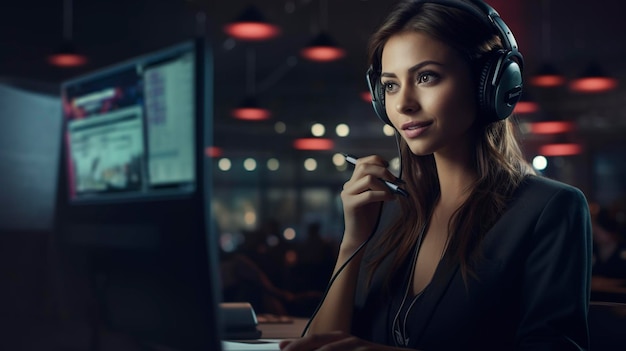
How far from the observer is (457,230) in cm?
111

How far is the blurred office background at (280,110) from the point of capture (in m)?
0.62

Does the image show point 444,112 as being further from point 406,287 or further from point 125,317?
point 125,317

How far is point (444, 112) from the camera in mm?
1046

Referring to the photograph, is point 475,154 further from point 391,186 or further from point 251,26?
point 251,26

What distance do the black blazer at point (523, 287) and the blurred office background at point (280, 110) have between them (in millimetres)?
276

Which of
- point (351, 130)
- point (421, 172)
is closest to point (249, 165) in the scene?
point (351, 130)

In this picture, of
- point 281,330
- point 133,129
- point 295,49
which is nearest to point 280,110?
point 295,49

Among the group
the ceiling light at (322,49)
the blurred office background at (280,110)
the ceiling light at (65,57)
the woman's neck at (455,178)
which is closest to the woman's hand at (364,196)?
the woman's neck at (455,178)

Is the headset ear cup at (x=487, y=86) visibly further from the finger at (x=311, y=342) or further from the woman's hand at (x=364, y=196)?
the finger at (x=311, y=342)

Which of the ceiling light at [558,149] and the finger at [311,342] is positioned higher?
the ceiling light at [558,149]

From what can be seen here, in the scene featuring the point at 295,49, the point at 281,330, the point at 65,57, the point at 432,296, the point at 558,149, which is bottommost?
the point at 281,330

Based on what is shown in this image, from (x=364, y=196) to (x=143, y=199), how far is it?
539 mm

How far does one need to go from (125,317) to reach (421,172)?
0.75 metres

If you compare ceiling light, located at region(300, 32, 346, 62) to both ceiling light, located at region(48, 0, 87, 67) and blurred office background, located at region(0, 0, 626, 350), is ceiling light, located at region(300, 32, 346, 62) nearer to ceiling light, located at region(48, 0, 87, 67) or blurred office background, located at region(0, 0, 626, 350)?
blurred office background, located at region(0, 0, 626, 350)
